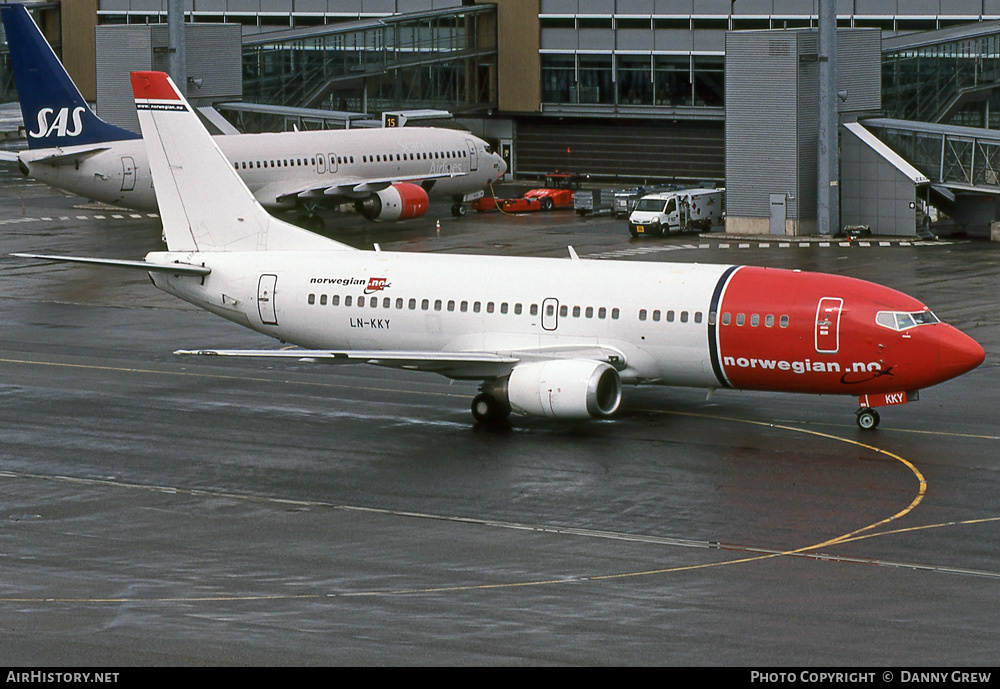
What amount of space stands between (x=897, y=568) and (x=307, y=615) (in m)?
10.6

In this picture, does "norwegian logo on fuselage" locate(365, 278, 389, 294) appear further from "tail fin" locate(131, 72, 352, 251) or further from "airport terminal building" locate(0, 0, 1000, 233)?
"airport terminal building" locate(0, 0, 1000, 233)

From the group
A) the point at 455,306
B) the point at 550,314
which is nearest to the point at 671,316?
the point at 550,314

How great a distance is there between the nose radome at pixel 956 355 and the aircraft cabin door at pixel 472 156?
193 feet

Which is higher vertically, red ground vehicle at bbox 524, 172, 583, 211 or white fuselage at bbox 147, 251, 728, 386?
red ground vehicle at bbox 524, 172, 583, 211

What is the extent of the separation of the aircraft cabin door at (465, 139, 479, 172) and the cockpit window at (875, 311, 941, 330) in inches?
2289

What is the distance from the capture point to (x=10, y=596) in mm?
27703

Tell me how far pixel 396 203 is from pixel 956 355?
5338 centimetres

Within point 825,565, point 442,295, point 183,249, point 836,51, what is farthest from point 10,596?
point 836,51

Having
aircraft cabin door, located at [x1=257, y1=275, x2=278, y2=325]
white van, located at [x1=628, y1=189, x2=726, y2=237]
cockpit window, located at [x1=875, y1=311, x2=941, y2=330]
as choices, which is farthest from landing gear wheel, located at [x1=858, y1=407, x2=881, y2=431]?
white van, located at [x1=628, y1=189, x2=726, y2=237]

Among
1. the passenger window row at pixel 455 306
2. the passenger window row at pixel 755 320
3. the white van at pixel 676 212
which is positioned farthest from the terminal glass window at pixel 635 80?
the passenger window row at pixel 755 320

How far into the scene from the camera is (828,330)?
129 ft

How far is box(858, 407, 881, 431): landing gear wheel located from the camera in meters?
40.4

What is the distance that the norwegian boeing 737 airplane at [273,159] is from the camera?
7825cm
